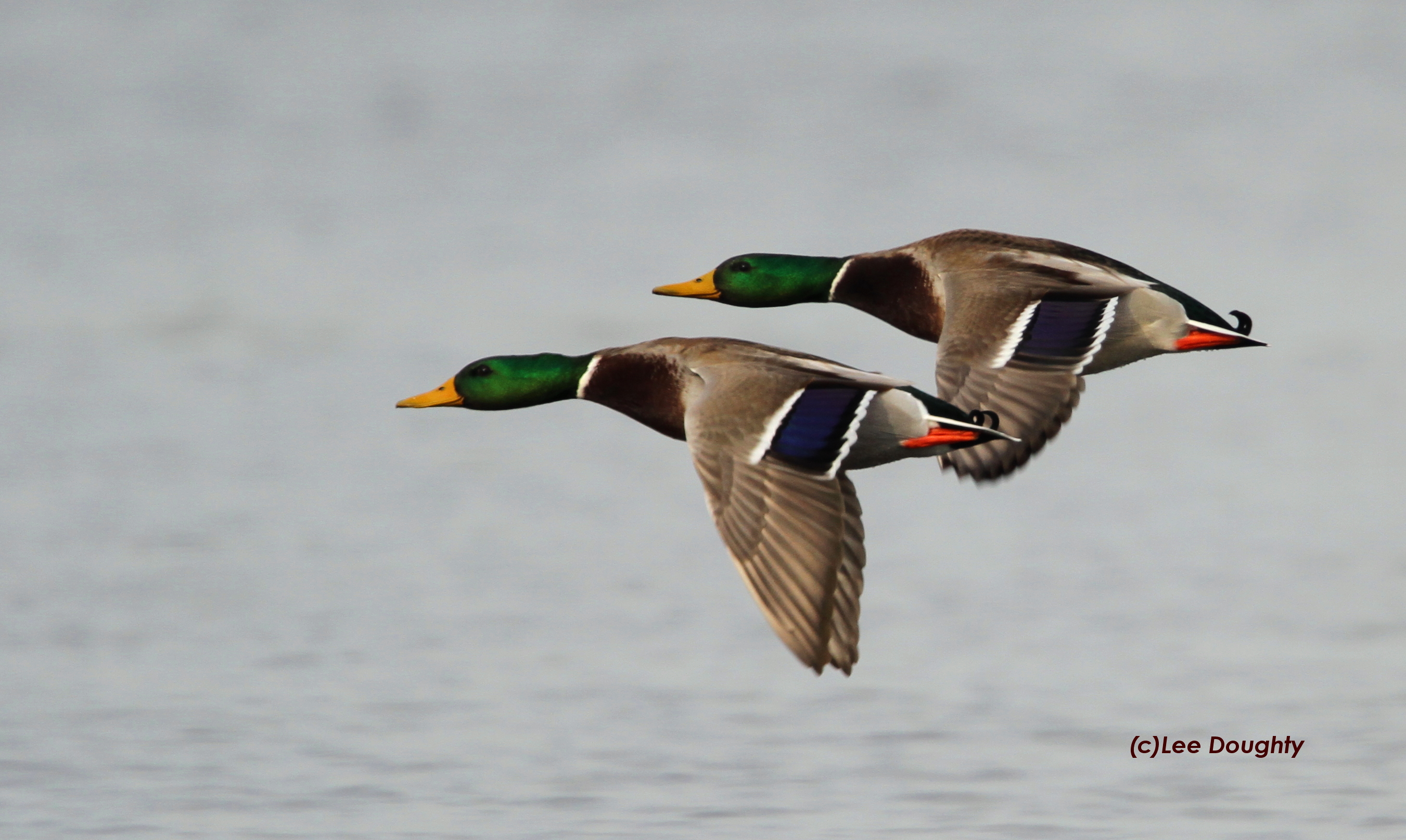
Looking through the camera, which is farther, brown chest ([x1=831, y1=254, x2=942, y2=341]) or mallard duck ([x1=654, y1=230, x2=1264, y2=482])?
brown chest ([x1=831, y1=254, x2=942, y2=341])

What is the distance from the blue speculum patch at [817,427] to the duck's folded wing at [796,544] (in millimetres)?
Result: 45

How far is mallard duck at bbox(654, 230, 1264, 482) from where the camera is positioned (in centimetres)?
884

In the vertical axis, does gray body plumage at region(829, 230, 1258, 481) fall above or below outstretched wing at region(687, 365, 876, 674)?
above

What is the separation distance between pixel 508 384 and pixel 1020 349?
1824 millimetres

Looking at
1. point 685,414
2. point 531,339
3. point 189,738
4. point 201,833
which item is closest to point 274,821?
point 201,833

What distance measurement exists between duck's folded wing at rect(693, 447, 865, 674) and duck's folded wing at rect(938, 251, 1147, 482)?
3.56 ft

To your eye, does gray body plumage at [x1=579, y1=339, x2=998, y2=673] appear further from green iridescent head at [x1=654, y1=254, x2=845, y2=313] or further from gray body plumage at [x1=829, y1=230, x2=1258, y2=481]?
green iridescent head at [x1=654, y1=254, x2=845, y2=313]

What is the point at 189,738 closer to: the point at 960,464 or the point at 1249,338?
the point at 960,464

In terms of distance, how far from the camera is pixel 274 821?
28.3ft

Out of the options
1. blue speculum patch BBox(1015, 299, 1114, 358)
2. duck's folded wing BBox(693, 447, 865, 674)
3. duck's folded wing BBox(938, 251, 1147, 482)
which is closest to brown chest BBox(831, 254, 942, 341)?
duck's folded wing BBox(938, 251, 1147, 482)

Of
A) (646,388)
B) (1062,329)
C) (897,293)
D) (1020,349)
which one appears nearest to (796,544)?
(646,388)

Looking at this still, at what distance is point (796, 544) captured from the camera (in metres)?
7.54

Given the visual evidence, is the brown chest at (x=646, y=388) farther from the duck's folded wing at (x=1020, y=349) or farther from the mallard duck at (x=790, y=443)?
the duck's folded wing at (x=1020, y=349)

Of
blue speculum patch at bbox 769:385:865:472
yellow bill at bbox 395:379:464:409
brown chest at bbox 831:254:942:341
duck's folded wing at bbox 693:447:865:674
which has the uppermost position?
brown chest at bbox 831:254:942:341
